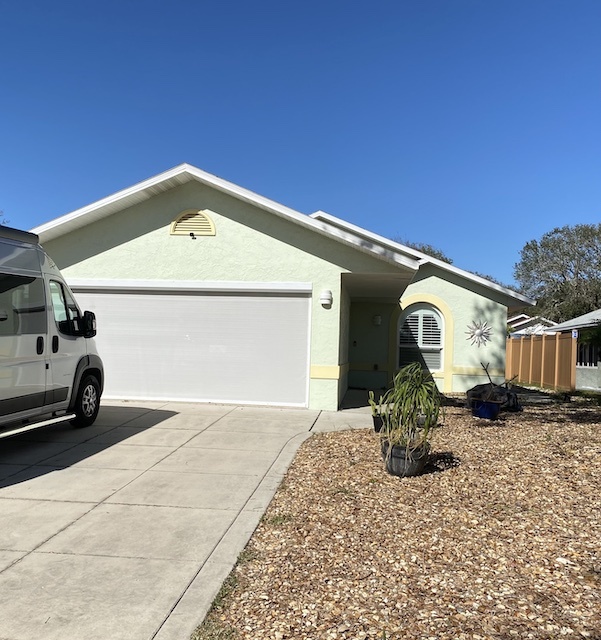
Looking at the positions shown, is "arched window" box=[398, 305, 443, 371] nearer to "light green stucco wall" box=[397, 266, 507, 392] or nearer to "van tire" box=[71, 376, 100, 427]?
"light green stucco wall" box=[397, 266, 507, 392]

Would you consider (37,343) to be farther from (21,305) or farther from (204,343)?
(204,343)

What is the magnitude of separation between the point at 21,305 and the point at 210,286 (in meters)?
4.33

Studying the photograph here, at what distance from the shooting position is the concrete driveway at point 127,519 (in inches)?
124

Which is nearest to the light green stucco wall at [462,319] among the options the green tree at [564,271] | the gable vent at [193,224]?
the gable vent at [193,224]

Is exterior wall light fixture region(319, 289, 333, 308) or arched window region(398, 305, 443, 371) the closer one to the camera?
exterior wall light fixture region(319, 289, 333, 308)

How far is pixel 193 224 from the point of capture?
34.2ft

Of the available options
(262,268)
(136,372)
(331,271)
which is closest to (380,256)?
(331,271)

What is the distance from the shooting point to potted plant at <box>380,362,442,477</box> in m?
5.66

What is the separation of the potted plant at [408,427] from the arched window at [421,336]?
10444 millimetres

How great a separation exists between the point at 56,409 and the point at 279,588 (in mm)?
5168

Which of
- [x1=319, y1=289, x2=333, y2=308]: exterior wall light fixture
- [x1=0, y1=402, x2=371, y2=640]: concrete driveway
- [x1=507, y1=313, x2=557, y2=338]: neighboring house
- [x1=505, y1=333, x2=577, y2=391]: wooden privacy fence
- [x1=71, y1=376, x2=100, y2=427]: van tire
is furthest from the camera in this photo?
[x1=507, y1=313, x2=557, y2=338]: neighboring house

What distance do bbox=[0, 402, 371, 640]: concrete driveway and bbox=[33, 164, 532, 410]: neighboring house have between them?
1.90 m

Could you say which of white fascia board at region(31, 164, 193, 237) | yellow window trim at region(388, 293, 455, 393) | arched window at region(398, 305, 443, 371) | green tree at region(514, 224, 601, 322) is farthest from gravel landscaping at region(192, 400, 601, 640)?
green tree at region(514, 224, 601, 322)

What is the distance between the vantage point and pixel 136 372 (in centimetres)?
1083
